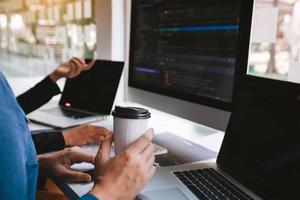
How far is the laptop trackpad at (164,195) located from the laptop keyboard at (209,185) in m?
0.03

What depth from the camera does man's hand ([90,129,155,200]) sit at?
626mm

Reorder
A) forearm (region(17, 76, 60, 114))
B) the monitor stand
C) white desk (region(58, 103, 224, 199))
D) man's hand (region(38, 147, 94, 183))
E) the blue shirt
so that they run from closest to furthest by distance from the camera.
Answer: the blue shirt, man's hand (region(38, 147, 94, 183)), the monitor stand, white desk (region(58, 103, 224, 199)), forearm (region(17, 76, 60, 114))

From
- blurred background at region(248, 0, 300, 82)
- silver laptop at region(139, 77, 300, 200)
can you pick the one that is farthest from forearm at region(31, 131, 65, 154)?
blurred background at region(248, 0, 300, 82)

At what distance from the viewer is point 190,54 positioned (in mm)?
1142

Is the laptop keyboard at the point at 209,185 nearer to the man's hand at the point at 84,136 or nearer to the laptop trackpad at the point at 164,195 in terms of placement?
the laptop trackpad at the point at 164,195

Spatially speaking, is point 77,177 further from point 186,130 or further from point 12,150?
point 186,130

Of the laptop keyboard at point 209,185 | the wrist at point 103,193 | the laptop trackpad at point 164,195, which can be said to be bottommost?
the laptop trackpad at point 164,195

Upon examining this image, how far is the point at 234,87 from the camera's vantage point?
3.21ft

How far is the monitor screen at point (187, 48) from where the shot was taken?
1.00 m

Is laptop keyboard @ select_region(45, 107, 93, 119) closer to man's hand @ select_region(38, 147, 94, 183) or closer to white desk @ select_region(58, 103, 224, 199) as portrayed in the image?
white desk @ select_region(58, 103, 224, 199)

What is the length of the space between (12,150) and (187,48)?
73 cm

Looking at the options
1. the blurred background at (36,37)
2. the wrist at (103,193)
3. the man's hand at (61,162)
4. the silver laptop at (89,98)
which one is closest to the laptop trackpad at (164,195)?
the wrist at (103,193)

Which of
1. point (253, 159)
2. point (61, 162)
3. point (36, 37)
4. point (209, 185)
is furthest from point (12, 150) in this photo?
point (36, 37)

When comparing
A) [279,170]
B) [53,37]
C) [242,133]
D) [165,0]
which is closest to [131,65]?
[165,0]
